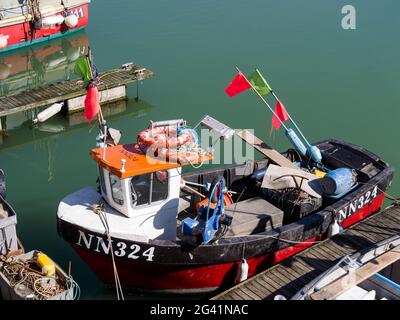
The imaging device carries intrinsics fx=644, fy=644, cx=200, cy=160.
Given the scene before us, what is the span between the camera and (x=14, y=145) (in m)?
17.8

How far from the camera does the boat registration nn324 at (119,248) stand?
11.1 metres

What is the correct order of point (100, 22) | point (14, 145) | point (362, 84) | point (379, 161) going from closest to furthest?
point (379, 161) < point (14, 145) < point (362, 84) < point (100, 22)

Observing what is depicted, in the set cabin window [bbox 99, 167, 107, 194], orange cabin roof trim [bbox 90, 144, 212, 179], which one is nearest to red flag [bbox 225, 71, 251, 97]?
orange cabin roof trim [bbox 90, 144, 212, 179]

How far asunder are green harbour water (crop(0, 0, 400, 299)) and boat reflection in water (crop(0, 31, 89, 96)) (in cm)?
7

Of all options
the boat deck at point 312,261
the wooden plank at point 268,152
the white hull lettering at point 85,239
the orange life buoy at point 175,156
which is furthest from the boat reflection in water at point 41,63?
the boat deck at point 312,261

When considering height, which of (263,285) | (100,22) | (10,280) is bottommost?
(263,285)

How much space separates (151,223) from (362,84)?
12198mm

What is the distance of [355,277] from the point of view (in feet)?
34.0

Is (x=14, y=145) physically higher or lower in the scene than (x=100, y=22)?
lower

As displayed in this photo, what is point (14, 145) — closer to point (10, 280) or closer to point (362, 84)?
point (10, 280)

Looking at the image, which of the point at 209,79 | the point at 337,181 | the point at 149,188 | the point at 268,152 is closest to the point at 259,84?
the point at 268,152

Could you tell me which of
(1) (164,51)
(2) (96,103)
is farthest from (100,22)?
(2) (96,103)

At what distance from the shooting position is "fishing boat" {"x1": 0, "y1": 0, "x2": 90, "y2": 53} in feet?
80.9

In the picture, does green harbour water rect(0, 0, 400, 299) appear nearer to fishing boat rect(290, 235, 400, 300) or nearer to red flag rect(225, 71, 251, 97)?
fishing boat rect(290, 235, 400, 300)
